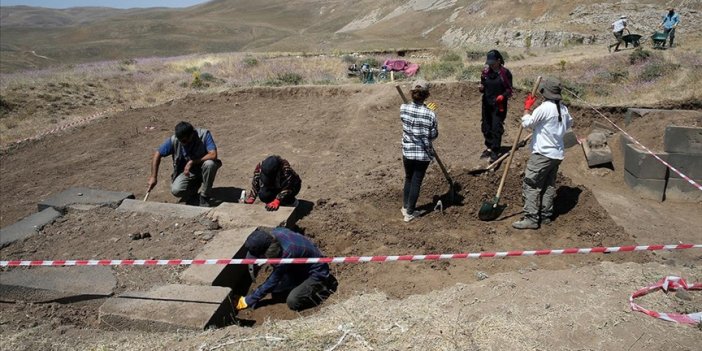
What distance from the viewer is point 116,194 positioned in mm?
6000

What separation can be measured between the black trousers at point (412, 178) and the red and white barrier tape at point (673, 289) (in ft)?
8.05

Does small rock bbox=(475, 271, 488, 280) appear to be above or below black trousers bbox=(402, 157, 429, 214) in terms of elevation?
below

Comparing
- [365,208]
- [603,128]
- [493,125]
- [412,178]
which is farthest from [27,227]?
[603,128]

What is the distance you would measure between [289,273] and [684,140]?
5478mm

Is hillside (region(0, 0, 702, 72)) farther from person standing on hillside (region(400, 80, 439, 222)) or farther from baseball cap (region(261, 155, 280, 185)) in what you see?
baseball cap (region(261, 155, 280, 185))

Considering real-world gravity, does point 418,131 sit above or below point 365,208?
above

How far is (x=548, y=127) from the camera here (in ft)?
15.6

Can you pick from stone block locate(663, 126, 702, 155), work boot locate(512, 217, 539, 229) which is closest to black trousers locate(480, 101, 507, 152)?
work boot locate(512, 217, 539, 229)

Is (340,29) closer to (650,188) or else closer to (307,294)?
(650,188)

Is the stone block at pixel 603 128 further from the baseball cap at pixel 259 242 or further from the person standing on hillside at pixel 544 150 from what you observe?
the baseball cap at pixel 259 242

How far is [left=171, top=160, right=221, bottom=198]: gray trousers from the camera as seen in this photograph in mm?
5965

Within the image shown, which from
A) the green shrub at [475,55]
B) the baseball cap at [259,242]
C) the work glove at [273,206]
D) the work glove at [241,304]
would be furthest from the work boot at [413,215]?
the green shrub at [475,55]

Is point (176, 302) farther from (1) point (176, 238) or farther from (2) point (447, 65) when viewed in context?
(2) point (447, 65)

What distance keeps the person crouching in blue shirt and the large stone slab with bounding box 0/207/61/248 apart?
111 inches
